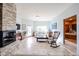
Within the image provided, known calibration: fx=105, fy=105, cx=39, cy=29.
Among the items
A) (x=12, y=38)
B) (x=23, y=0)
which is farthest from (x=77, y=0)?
(x=12, y=38)

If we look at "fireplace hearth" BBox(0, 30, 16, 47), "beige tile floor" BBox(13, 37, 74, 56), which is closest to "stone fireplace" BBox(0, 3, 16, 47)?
"fireplace hearth" BBox(0, 30, 16, 47)

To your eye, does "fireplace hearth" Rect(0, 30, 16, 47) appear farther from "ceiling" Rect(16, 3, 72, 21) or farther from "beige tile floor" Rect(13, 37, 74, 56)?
"ceiling" Rect(16, 3, 72, 21)

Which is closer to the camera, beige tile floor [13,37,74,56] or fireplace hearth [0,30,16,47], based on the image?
beige tile floor [13,37,74,56]

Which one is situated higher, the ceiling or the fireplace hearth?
the ceiling

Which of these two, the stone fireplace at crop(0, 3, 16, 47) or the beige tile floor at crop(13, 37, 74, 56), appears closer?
the beige tile floor at crop(13, 37, 74, 56)

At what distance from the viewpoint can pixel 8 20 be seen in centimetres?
524

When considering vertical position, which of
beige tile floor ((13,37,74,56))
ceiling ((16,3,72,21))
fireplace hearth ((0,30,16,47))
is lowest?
beige tile floor ((13,37,74,56))

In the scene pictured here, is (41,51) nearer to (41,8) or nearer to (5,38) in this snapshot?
(5,38)

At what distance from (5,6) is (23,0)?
1.99 metres

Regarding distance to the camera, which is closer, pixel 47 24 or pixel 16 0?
pixel 16 0

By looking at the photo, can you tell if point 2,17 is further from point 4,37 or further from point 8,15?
point 4,37

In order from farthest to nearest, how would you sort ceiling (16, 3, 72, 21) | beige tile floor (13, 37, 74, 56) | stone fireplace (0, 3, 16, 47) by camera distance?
ceiling (16, 3, 72, 21) < stone fireplace (0, 3, 16, 47) < beige tile floor (13, 37, 74, 56)

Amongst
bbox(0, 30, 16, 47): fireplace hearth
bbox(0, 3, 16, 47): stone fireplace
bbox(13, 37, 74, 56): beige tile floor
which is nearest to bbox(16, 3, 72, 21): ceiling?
bbox(0, 3, 16, 47): stone fireplace

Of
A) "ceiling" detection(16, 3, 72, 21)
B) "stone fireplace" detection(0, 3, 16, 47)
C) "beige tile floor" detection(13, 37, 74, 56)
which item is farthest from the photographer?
"ceiling" detection(16, 3, 72, 21)
